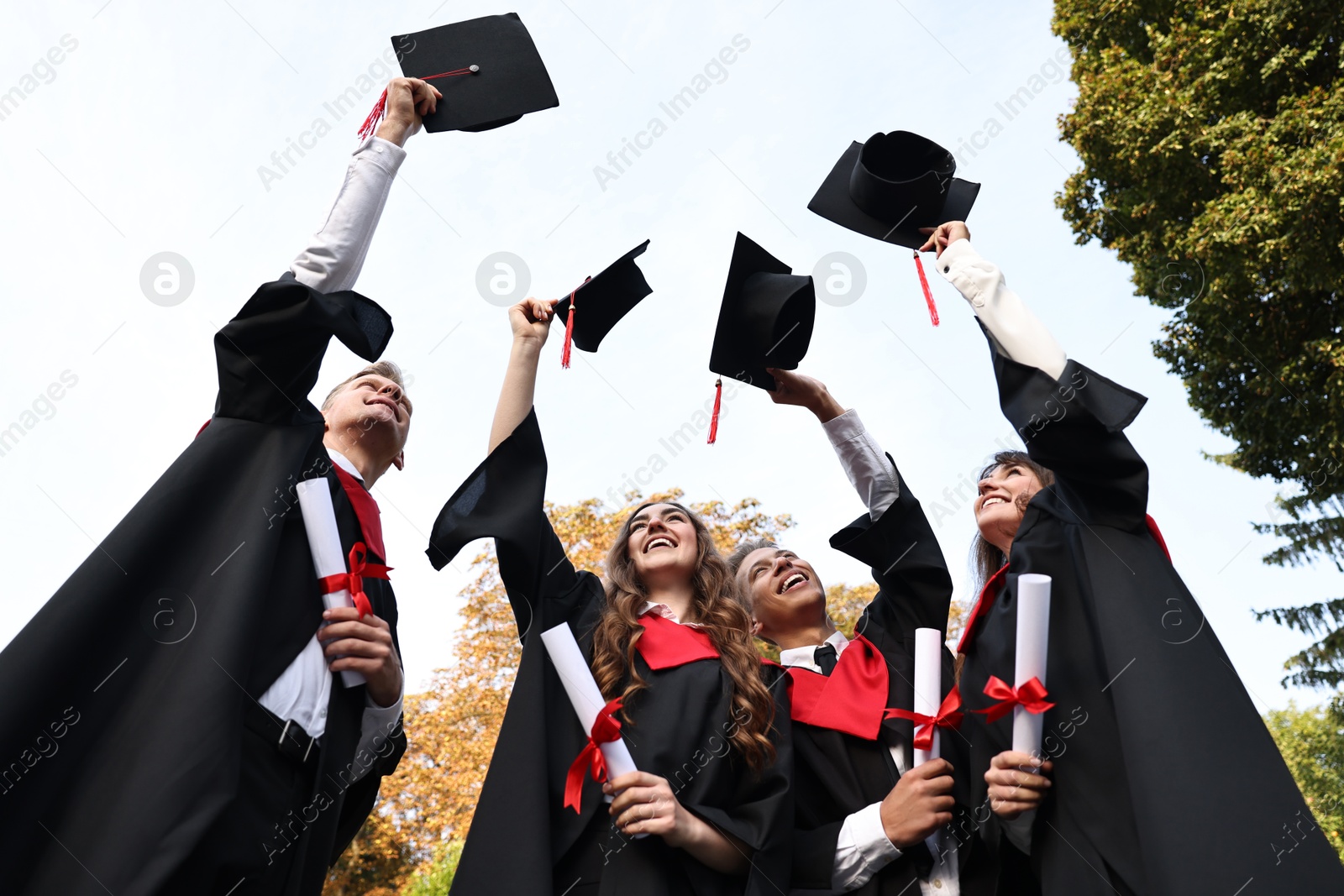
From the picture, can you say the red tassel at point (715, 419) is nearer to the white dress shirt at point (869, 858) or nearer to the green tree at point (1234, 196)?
the white dress shirt at point (869, 858)

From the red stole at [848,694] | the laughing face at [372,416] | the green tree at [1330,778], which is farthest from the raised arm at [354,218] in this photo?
the green tree at [1330,778]

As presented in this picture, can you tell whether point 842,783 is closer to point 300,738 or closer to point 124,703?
point 300,738

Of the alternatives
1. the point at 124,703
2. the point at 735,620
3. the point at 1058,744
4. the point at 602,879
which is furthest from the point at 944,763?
the point at 124,703

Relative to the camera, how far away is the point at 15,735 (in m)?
2.11

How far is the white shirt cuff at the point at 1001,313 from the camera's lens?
273cm

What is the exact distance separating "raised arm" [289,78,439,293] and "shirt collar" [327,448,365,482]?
1.92ft

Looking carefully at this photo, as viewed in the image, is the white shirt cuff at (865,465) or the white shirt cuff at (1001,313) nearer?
the white shirt cuff at (1001,313)

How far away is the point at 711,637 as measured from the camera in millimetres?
3189

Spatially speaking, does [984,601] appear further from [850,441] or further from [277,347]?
[277,347]

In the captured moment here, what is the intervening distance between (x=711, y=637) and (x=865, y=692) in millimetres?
544

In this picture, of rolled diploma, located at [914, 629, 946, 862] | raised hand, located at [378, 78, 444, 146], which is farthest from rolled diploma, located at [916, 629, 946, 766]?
raised hand, located at [378, 78, 444, 146]

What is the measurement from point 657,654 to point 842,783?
720 mm

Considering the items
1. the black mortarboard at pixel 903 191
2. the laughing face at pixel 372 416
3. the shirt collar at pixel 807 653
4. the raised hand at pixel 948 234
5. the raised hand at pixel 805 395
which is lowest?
the shirt collar at pixel 807 653

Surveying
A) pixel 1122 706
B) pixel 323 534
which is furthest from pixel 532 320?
pixel 1122 706
